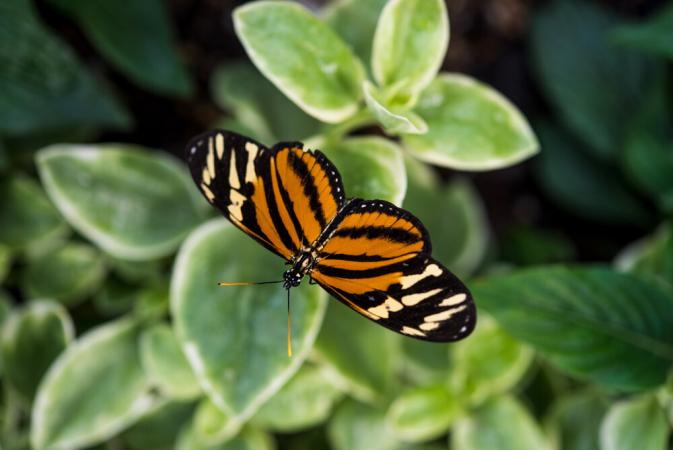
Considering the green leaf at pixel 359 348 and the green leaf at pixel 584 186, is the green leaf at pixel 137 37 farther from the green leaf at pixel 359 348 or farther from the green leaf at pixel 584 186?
the green leaf at pixel 584 186

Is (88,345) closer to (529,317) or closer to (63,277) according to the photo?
(63,277)

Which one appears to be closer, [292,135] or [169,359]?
[169,359]

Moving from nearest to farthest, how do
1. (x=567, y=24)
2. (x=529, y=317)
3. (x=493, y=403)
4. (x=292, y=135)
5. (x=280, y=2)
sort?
1. (x=280, y=2)
2. (x=529, y=317)
3. (x=493, y=403)
4. (x=292, y=135)
5. (x=567, y=24)

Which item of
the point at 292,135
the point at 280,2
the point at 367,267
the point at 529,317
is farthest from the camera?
the point at 292,135

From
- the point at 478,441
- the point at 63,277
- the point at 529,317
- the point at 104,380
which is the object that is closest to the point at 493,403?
the point at 478,441

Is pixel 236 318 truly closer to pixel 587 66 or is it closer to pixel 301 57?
pixel 301 57

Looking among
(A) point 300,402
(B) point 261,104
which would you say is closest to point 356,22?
(B) point 261,104

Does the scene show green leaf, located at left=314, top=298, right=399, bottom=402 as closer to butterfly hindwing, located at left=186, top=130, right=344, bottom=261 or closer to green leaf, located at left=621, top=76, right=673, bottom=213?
butterfly hindwing, located at left=186, top=130, right=344, bottom=261
